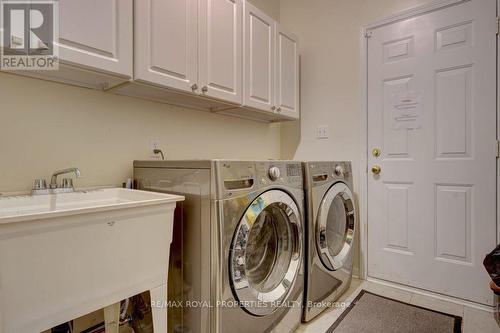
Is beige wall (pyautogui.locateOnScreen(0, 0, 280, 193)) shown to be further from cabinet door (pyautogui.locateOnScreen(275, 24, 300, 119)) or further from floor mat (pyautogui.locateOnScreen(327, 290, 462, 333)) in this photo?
floor mat (pyautogui.locateOnScreen(327, 290, 462, 333))

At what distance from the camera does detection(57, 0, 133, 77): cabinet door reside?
1035 mm

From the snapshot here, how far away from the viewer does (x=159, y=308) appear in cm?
106

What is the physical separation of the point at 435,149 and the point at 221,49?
1.70m

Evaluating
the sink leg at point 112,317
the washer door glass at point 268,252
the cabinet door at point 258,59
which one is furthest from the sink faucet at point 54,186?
the cabinet door at point 258,59

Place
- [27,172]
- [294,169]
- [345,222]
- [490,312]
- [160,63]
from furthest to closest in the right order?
[345,222] < [490,312] < [294,169] < [160,63] < [27,172]

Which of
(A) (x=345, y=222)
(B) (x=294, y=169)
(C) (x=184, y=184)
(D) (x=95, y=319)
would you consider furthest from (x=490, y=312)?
(D) (x=95, y=319)

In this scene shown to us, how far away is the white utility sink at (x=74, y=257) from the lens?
2.37 feet

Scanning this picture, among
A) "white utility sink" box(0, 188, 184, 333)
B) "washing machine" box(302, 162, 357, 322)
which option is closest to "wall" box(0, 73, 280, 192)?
"white utility sink" box(0, 188, 184, 333)

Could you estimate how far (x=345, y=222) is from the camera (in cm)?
202

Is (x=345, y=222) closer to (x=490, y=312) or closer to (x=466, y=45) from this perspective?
(x=490, y=312)

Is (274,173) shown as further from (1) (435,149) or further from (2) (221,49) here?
(1) (435,149)

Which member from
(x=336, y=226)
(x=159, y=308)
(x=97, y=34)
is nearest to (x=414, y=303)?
(x=336, y=226)

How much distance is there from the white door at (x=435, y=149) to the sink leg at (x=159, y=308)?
1800mm

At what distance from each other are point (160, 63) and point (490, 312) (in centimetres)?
257
